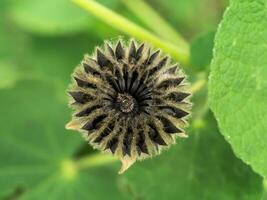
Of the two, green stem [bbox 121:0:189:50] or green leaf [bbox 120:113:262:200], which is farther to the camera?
green stem [bbox 121:0:189:50]

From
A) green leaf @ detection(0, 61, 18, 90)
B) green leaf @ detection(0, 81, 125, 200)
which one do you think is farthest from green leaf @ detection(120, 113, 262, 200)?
green leaf @ detection(0, 61, 18, 90)

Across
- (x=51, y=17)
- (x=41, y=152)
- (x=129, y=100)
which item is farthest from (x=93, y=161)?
(x=129, y=100)

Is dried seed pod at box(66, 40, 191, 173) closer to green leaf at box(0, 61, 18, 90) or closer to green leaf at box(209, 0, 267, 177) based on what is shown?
green leaf at box(209, 0, 267, 177)

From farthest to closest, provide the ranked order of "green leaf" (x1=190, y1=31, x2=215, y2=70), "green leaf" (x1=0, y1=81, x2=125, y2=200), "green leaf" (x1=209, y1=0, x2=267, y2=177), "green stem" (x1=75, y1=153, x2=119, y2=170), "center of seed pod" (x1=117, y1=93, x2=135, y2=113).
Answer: "green leaf" (x1=0, y1=81, x2=125, y2=200)
"green stem" (x1=75, y1=153, x2=119, y2=170)
"green leaf" (x1=190, y1=31, x2=215, y2=70)
"green leaf" (x1=209, y1=0, x2=267, y2=177)
"center of seed pod" (x1=117, y1=93, x2=135, y2=113)

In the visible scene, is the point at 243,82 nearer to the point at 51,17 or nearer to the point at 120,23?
the point at 120,23

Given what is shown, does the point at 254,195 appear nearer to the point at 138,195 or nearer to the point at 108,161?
the point at 138,195

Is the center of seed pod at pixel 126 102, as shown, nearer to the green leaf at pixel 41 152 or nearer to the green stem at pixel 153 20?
the green leaf at pixel 41 152
